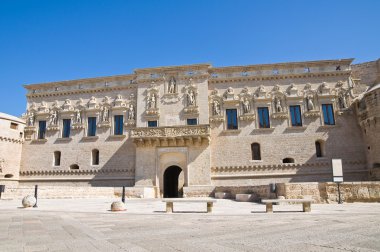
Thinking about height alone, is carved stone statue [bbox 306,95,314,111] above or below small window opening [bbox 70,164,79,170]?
above

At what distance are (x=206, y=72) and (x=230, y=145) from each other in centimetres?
771

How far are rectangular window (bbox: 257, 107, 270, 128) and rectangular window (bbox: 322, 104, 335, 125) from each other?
17.0 ft

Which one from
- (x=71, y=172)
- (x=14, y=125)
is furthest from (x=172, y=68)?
(x=14, y=125)

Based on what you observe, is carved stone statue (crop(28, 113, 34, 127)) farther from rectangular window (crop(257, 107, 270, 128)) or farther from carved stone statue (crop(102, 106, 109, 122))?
rectangular window (crop(257, 107, 270, 128))

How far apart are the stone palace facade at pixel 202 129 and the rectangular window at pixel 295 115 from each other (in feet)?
0.31

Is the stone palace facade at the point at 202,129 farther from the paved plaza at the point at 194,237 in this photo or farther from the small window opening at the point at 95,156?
the paved plaza at the point at 194,237

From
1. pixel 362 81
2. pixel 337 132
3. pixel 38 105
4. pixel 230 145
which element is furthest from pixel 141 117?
pixel 362 81

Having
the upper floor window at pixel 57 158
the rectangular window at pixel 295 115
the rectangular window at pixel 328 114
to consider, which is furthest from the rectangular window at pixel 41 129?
the rectangular window at pixel 328 114

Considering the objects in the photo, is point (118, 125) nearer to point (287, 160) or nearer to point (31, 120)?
point (31, 120)

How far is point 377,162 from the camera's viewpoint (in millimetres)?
21172

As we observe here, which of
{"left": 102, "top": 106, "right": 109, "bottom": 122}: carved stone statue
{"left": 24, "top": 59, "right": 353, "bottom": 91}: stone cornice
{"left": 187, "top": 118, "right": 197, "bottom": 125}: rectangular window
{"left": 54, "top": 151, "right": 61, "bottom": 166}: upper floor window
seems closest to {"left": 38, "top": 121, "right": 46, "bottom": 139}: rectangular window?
{"left": 54, "top": 151, "right": 61, "bottom": 166}: upper floor window

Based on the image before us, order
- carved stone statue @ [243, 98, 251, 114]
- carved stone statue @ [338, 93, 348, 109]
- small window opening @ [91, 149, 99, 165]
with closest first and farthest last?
carved stone statue @ [338, 93, 348, 109], carved stone statue @ [243, 98, 251, 114], small window opening @ [91, 149, 99, 165]

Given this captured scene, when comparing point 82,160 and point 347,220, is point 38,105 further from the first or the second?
point 347,220

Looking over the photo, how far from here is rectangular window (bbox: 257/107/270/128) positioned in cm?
2489
